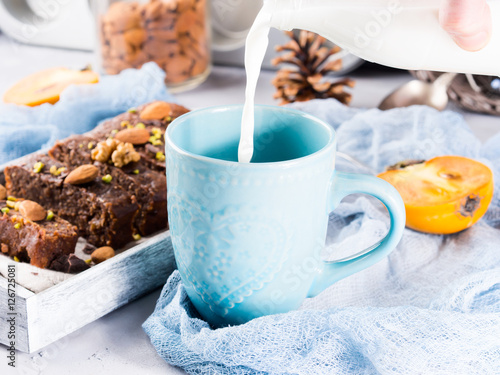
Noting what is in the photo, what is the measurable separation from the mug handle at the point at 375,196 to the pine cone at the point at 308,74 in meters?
0.62

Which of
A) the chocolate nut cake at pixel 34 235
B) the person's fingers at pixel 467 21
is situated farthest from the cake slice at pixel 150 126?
the person's fingers at pixel 467 21

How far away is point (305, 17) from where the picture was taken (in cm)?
56

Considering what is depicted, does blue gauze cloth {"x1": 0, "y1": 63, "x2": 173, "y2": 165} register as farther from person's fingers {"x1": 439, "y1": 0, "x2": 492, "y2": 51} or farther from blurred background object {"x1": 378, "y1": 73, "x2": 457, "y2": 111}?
person's fingers {"x1": 439, "y1": 0, "x2": 492, "y2": 51}

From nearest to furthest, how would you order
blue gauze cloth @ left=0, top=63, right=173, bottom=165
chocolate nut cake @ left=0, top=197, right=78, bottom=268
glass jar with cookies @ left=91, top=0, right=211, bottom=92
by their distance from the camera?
chocolate nut cake @ left=0, top=197, right=78, bottom=268 < blue gauze cloth @ left=0, top=63, right=173, bottom=165 < glass jar with cookies @ left=91, top=0, right=211, bottom=92

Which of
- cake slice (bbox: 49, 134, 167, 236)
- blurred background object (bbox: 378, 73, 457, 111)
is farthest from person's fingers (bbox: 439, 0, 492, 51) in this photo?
blurred background object (bbox: 378, 73, 457, 111)

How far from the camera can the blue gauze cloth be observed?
89cm

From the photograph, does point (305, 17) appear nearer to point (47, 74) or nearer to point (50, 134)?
point (50, 134)

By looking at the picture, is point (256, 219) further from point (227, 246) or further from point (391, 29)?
point (391, 29)

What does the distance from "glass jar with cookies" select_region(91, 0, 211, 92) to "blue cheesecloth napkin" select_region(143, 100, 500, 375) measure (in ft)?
1.82

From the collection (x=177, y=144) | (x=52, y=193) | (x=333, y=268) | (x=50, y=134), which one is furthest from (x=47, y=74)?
(x=333, y=268)

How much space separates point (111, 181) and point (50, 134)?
0.24 m

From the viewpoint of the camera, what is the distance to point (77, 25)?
1.41 meters

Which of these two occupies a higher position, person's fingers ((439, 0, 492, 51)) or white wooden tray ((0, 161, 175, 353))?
person's fingers ((439, 0, 492, 51))

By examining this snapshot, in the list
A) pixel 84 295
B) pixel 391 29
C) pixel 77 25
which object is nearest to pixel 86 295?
pixel 84 295
